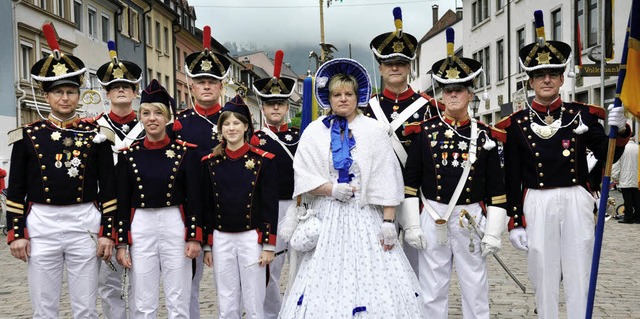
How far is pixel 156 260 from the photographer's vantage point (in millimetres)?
5543

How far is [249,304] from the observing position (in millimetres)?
5652

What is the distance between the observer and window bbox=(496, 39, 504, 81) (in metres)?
37.2

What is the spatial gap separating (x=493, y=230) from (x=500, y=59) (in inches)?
1326

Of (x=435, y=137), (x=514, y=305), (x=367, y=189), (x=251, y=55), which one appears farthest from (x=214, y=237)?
(x=251, y=55)

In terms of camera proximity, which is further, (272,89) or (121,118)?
(272,89)

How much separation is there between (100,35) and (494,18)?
20.0m

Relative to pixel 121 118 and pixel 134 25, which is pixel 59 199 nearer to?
pixel 121 118

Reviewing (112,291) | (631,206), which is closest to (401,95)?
(112,291)

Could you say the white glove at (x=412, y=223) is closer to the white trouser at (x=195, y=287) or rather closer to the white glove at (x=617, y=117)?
the white glove at (x=617, y=117)

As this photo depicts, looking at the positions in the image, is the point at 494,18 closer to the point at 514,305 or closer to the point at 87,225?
the point at 514,305

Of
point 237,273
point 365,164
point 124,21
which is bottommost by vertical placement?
point 237,273

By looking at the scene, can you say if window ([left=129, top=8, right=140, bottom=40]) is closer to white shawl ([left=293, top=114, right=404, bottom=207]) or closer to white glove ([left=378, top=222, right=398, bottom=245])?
white shawl ([left=293, top=114, right=404, bottom=207])

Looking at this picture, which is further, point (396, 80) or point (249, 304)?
point (396, 80)

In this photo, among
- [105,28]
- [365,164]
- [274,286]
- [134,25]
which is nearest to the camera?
[365,164]
